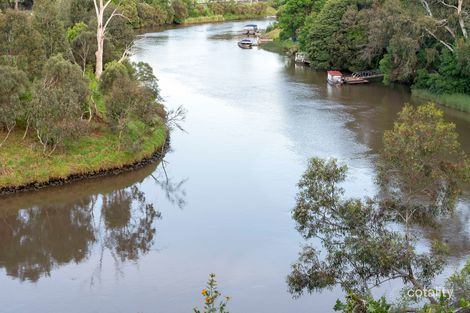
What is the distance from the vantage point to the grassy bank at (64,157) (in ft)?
108

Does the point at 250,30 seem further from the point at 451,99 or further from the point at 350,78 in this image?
the point at 451,99

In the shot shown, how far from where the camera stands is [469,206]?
30.8 meters

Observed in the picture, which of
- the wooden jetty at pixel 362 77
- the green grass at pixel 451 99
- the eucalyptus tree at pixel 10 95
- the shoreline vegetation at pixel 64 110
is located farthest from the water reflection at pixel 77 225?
the wooden jetty at pixel 362 77

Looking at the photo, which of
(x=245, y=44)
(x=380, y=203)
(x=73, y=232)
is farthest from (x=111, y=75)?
(x=245, y=44)

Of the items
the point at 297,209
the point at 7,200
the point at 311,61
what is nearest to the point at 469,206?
the point at 297,209

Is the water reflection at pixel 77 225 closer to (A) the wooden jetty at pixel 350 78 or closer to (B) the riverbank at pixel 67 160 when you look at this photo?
(B) the riverbank at pixel 67 160

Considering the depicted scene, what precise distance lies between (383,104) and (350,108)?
3709 millimetres

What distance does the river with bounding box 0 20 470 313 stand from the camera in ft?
78.5

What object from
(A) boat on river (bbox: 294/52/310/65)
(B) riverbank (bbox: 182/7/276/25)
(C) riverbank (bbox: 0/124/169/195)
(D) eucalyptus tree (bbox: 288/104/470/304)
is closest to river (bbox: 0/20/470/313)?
(C) riverbank (bbox: 0/124/169/195)

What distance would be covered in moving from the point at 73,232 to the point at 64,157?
6.64 meters

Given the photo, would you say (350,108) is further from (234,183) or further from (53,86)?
(53,86)

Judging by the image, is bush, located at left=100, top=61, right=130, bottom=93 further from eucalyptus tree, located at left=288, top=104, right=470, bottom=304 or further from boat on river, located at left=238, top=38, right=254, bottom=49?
boat on river, located at left=238, top=38, right=254, bottom=49

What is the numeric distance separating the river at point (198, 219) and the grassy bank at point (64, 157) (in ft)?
3.01

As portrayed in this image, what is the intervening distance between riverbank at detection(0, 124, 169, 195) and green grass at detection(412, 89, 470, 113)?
83.7ft
